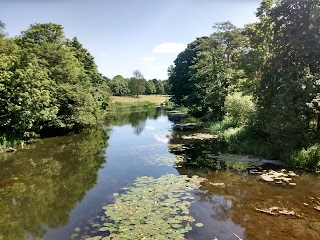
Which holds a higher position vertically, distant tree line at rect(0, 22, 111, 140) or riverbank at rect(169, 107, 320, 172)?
distant tree line at rect(0, 22, 111, 140)

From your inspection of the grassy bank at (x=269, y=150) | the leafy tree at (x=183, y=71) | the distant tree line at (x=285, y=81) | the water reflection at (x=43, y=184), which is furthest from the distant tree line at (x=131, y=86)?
the water reflection at (x=43, y=184)

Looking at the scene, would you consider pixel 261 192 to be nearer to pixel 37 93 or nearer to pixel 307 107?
pixel 307 107

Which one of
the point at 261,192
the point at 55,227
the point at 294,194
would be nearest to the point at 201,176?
the point at 261,192

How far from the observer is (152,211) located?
38.8ft

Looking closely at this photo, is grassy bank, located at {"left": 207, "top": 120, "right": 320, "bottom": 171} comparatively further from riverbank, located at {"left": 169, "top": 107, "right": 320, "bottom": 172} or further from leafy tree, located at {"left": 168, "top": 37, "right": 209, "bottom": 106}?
leafy tree, located at {"left": 168, "top": 37, "right": 209, "bottom": 106}

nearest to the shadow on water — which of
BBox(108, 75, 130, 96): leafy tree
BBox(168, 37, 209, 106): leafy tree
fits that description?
BBox(168, 37, 209, 106): leafy tree

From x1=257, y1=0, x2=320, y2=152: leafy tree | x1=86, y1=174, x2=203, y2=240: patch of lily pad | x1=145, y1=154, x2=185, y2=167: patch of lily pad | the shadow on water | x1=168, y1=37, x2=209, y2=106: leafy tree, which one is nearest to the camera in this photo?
x1=86, y1=174, x2=203, y2=240: patch of lily pad

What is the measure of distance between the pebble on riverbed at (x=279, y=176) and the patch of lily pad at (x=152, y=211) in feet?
12.3

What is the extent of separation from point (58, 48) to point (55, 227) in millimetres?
27808

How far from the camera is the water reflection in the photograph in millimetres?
11461

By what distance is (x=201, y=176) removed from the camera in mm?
16953

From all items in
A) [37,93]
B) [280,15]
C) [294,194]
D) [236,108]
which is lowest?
[294,194]

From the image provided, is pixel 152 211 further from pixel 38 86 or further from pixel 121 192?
pixel 38 86

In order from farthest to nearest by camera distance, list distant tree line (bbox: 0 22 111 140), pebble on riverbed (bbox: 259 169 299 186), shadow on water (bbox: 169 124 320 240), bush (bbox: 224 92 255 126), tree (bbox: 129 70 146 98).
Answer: tree (bbox: 129 70 146 98), bush (bbox: 224 92 255 126), distant tree line (bbox: 0 22 111 140), pebble on riverbed (bbox: 259 169 299 186), shadow on water (bbox: 169 124 320 240)
